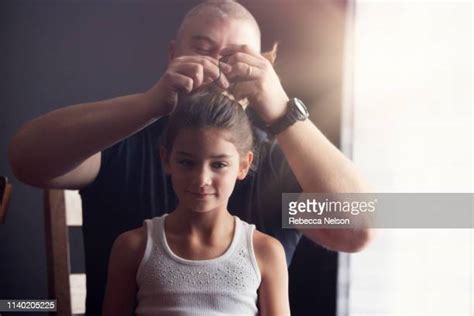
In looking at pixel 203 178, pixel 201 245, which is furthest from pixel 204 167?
pixel 201 245

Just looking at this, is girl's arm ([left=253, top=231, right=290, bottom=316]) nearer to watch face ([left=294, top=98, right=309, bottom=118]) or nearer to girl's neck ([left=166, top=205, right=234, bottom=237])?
girl's neck ([left=166, top=205, right=234, bottom=237])

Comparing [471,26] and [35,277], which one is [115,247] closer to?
[35,277]

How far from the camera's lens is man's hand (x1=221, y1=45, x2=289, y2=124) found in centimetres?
100

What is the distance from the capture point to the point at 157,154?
3.36 feet

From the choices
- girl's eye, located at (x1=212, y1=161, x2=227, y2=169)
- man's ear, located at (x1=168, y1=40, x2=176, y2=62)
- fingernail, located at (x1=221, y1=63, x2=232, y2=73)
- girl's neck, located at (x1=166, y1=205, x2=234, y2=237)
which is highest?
man's ear, located at (x1=168, y1=40, x2=176, y2=62)

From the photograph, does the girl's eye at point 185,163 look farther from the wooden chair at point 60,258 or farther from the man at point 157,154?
the wooden chair at point 60,258

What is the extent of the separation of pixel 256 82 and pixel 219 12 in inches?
5.5

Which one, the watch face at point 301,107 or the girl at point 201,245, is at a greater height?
the watch face at point 301,107

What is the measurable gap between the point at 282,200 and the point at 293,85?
7.7 inches

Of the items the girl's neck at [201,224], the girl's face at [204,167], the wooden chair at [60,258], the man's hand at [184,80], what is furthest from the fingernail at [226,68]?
the wooden chair at [60,258]

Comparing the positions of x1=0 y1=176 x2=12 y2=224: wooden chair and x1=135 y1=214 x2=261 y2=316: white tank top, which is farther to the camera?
x1=0 y1=176 x2=12 y2=224: wooden chair

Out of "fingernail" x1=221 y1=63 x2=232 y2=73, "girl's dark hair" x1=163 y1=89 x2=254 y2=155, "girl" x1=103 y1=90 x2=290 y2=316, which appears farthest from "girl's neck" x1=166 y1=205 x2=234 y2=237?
"fingernail" x1=221 y1=63 x2=232 y2=73

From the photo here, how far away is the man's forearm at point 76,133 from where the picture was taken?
1.00 m

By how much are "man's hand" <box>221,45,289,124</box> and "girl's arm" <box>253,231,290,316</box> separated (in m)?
0.20
